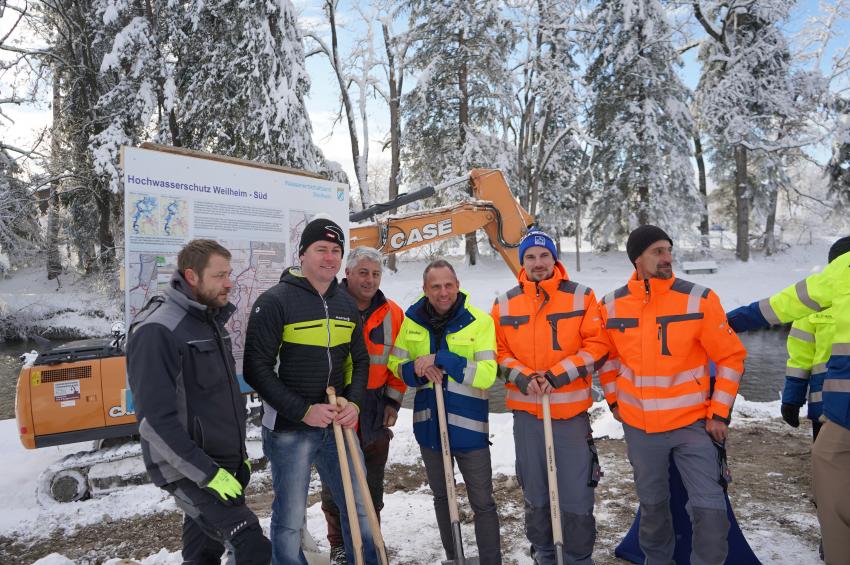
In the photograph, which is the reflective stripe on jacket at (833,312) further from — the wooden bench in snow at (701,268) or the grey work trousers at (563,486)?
the wooden bench in snow at (701,268)

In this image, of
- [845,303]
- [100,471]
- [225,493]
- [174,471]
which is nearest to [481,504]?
[225,493]

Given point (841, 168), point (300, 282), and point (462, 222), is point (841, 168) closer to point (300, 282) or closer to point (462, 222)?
point (462, 222)

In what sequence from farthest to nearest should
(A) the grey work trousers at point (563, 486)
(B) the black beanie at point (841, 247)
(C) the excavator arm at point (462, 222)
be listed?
(C) the excavator arm at point (462, 222) < (B) the black beanie at point (841, 247) < (A) the grey work trousers at point (563, 486)

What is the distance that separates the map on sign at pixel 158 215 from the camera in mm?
3607

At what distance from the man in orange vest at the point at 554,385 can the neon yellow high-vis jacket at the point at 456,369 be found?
224mm

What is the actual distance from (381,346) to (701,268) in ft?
71.8

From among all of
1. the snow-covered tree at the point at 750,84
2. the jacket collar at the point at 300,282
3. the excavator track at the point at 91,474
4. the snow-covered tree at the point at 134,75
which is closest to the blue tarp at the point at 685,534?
the jacket collar at the point at 300,282

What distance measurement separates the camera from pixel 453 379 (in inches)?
131

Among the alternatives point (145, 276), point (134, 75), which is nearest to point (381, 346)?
point (145, 276)

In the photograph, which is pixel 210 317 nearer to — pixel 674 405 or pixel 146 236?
pixel 146 236

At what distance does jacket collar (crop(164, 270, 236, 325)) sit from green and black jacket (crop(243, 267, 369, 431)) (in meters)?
0.32

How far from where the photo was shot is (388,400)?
12.2 feet

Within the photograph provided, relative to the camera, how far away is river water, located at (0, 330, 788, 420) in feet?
32.3

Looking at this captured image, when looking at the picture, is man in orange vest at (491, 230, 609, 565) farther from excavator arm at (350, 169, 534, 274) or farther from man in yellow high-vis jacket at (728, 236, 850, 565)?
excavator arm at (350, 169, 534, 274)
